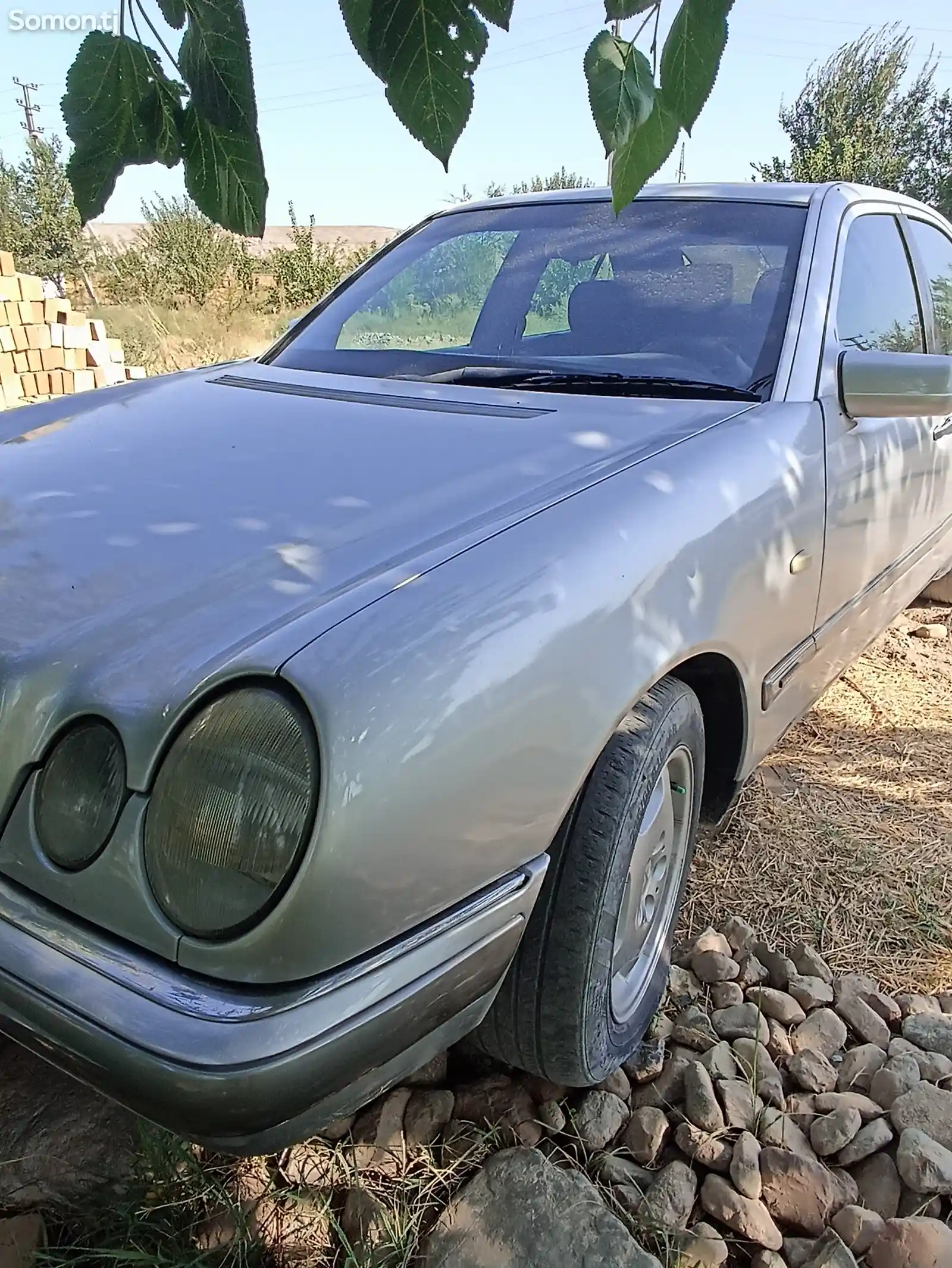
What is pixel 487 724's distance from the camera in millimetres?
1172

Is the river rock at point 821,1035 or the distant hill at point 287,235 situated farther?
the distant hill at point 287,235

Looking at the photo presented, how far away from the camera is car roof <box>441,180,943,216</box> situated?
2438 mm

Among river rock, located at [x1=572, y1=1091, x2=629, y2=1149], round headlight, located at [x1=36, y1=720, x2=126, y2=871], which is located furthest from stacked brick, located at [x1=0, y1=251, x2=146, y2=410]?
river rock, located at [x1=572, y1=1091, x2=629, y2=1149]

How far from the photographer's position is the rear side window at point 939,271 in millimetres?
3068

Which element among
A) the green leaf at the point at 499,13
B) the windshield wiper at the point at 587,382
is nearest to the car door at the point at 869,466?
the windshield wiper at the point at 587,382

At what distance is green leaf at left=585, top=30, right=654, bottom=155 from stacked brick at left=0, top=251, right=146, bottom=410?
8022mm

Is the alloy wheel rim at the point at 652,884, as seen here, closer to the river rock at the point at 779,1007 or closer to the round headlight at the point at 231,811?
the river rock at the point at 779,1007

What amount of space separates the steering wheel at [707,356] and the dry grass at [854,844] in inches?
45.9

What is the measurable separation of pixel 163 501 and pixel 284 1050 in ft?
3.05

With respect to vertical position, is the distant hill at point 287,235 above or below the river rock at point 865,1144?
above

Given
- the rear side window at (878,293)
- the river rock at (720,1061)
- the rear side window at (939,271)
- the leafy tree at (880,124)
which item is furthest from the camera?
the leafy tree at (880,124)

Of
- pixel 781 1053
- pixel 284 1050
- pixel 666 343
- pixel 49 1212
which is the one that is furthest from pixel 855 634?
pixel 49 1212

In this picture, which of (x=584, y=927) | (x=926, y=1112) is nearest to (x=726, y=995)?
(x=926, y=1112)

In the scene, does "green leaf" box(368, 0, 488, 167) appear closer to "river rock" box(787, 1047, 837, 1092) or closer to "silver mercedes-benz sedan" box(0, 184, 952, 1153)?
"silver mercedes-benz sedan" box(0, 184, 952, 1153)
